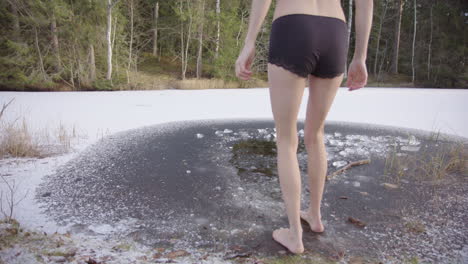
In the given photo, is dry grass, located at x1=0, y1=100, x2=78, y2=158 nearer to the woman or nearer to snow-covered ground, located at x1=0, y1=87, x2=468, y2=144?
snow-covered ground, located at x1=0, y1=87, x2=468, y2=144

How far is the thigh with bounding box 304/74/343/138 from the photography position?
136 centimetres

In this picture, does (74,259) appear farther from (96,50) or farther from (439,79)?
(439,79)

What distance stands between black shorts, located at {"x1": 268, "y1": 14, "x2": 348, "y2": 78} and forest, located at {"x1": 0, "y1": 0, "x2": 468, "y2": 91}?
9630 mm

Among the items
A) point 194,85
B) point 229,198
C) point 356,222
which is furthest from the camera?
point 194,85

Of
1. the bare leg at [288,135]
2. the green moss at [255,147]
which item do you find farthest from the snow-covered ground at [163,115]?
the bare leg at [288,135]

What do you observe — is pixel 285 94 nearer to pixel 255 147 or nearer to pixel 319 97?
pixel 319 97

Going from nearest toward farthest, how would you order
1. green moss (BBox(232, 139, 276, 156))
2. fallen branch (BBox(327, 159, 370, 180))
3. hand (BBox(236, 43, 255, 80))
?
hand (BBox(236, 43, 255, 80)) → fallen branch (BBox(327, 159, 370, 180)) → green moss (BBox(232, 139, 276, 156))

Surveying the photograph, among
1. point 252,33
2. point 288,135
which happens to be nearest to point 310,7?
point 252,33

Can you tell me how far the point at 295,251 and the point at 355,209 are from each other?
0.66 m

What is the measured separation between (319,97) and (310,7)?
39 centimetres

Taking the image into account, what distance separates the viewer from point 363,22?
4.52ft

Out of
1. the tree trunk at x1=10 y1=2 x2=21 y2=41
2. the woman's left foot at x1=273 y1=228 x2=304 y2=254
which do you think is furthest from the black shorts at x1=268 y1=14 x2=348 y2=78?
the tree trunk at x1=10 y1=2 x2=21 y2=41

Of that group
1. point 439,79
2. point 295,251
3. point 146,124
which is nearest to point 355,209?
point 295,251

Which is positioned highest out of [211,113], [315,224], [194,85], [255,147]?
[315,224]
